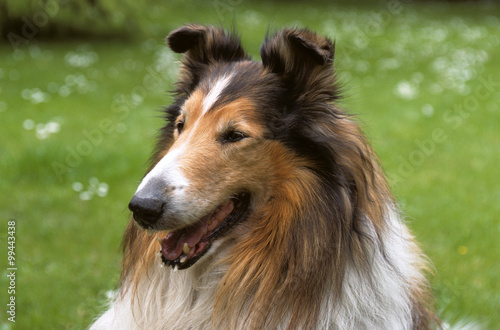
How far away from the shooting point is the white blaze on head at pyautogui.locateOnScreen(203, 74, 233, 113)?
301 cm

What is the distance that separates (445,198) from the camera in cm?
700

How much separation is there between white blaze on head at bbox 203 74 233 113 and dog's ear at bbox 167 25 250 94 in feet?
0.99

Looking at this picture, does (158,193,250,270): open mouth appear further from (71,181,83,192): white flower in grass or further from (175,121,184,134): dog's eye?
(71,181,83,192): white flower in grass

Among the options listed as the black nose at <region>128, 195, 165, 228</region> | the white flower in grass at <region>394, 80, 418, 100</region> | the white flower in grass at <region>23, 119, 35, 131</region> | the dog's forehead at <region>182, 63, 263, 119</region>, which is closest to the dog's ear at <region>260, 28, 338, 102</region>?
the dog's forehead at <region>182, 63, 263, 119</region>

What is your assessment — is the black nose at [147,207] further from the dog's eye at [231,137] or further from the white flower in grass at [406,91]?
the white flower in grass at [406,91]

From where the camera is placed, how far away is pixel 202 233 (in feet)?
9.75

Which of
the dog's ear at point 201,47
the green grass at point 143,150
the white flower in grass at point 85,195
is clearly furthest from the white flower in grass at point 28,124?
the dog's ear at point 201,47

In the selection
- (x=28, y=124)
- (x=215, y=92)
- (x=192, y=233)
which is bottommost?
(x=28, y=124)

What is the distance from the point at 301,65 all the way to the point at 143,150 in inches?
208

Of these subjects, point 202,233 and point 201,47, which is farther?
point 201,47

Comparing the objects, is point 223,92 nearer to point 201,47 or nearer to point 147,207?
point 201,47

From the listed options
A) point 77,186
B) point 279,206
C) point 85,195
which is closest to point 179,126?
point 279,206

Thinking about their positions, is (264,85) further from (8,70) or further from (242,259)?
(8,70)

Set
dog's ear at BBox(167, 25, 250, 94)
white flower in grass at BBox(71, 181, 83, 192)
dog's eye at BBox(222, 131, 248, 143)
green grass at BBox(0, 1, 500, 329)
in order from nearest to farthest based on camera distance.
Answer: dog's eye at BBox(222, 131, 248, 143), dog's ear at BBox(167, 25, 250, 94), green grass at BBox(0, 1, 500, 329), white flower in grass at BBox(71, 181, 83, 192)
